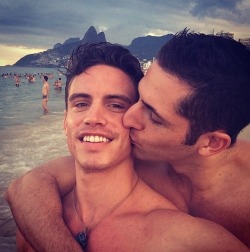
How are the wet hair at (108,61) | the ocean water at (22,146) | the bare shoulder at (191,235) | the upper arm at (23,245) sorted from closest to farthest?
the bare shoulder at (191,235)
the upper arm at (23,245)
the wet hair at (108,61)
the ocean water at (22,146)

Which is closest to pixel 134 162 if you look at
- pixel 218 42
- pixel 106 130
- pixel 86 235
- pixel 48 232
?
pixel 106 130

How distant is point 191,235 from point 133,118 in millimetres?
1100

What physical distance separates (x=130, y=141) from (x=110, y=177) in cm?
38

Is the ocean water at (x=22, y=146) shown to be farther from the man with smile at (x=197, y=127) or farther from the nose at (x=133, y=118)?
the nose at (x=133, y=118)

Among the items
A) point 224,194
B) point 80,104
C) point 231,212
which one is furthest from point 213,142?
point 80,104

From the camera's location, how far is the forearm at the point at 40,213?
8.25 feet

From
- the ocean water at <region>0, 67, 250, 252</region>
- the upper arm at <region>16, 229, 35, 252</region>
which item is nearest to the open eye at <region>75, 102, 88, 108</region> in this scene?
the upper arm at <region>16, 229, 35, 252</region>

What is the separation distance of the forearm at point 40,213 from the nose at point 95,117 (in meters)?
0.85

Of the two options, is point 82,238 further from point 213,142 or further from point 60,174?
point 213,142

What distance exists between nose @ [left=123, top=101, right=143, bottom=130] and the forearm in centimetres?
101

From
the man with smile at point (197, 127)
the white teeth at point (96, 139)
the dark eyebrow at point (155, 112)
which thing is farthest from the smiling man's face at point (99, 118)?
the dark eyebrow at point (155, 112)

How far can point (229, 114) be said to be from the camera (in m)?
2.73

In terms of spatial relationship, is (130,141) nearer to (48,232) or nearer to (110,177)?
(110,177)

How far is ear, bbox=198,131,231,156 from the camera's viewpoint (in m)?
2.74
